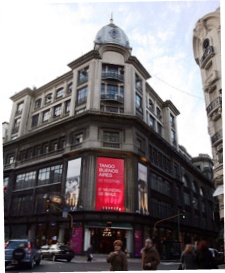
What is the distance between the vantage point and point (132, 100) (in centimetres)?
2984

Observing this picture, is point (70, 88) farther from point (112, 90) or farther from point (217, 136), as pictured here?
point (217, 136)

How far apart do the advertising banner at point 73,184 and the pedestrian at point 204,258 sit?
19.9 metres

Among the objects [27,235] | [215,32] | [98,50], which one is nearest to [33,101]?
[98,50]

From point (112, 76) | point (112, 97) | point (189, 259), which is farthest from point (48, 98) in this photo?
point (189, 259)

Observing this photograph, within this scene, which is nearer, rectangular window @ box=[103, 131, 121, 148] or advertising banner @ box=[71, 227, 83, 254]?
advertising banner @ box=[71, 227, 83, 254]

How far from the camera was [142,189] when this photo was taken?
2500cm

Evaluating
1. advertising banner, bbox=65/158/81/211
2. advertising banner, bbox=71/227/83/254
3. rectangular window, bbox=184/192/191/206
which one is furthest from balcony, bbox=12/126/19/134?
rectangular window, bbox=184/192/191/206

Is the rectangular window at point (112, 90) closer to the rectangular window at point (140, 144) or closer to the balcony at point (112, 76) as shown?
the balcony at point (112, 76)

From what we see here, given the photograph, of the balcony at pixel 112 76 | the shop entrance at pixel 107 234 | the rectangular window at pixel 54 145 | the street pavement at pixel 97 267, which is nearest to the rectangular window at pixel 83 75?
the balcony at pixel 112 76

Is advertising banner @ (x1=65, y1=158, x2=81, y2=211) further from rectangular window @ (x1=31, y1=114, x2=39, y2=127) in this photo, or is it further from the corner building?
rectangular window @ (x1=31, y1=114, x2=39, y2=127)

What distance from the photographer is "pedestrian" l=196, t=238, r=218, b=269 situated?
19.2ft

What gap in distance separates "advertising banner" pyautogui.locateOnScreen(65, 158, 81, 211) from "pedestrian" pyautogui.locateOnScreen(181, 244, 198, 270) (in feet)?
64.2

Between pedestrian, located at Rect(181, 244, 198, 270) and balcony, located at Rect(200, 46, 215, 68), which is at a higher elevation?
balcony, located at Rect(200, 46, 215, 68)

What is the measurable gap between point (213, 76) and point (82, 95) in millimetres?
17011
